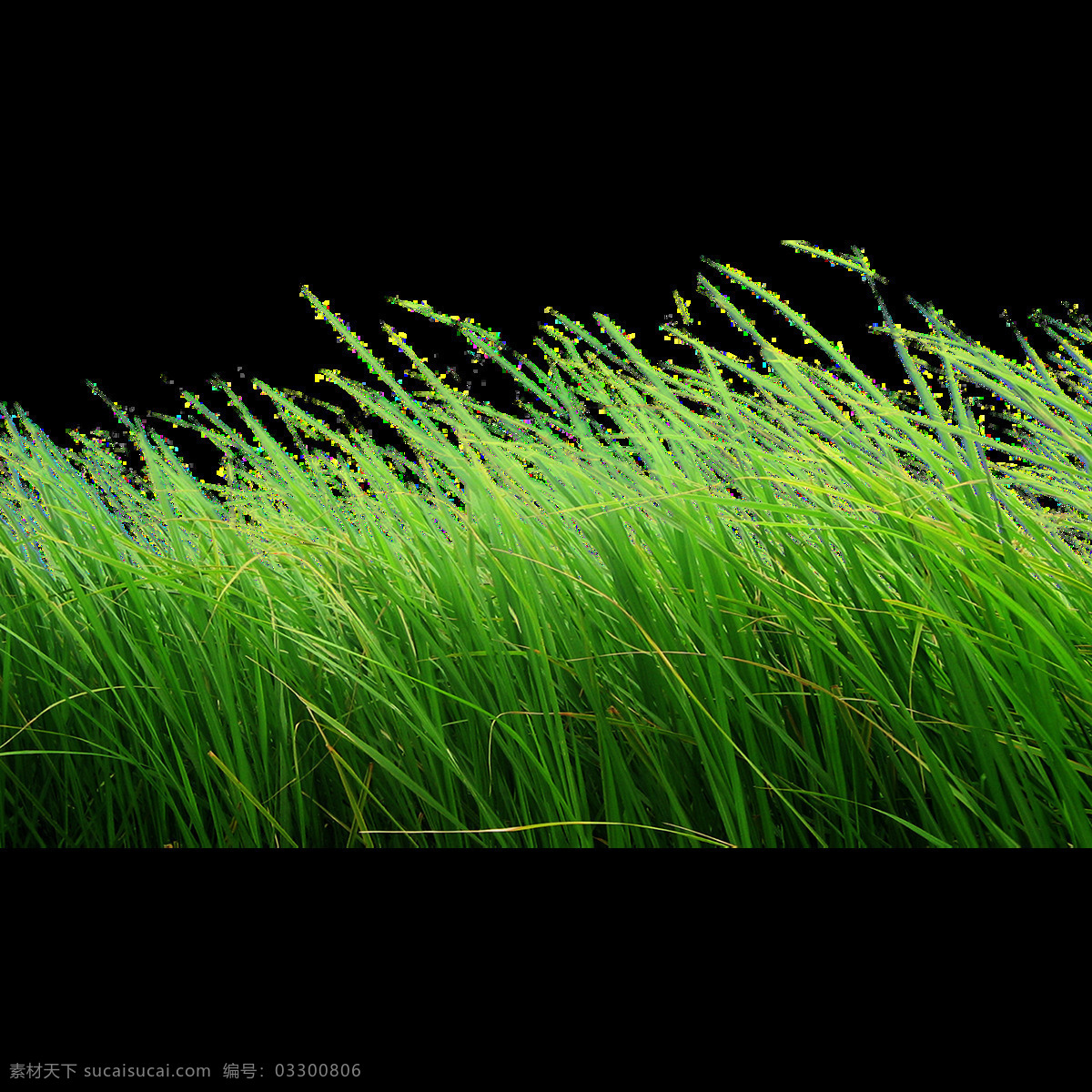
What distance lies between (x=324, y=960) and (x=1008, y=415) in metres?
→ 1.84

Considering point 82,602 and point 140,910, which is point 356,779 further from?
point 82,602

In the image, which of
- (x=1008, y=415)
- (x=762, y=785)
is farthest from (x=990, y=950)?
(x=1008, y=415)

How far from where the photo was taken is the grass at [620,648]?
1.37 metres

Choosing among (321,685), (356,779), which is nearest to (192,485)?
(321,685)

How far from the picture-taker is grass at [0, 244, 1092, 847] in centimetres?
137

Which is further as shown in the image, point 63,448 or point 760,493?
point 63,448

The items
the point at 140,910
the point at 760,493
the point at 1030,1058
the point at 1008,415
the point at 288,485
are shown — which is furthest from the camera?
the point at 1008,415

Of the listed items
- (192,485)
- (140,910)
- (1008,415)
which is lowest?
(140,910)

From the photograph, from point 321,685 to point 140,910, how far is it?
1.52ft

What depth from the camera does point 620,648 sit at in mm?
1491

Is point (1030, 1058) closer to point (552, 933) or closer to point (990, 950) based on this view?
point (990, 950)

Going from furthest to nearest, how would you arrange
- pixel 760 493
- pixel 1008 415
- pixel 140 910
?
pixel 1008 415 → pixel 760 493 → pixel 140 910

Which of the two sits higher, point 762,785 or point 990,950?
point 762,785

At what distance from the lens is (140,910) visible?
124cm
